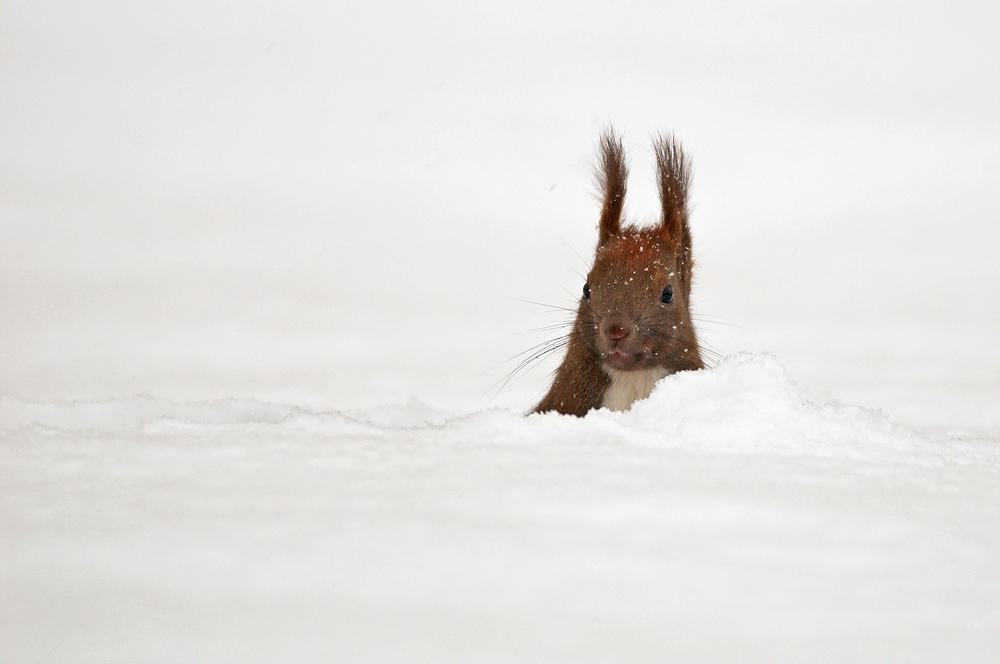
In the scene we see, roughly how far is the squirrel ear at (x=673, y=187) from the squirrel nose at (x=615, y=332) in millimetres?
778

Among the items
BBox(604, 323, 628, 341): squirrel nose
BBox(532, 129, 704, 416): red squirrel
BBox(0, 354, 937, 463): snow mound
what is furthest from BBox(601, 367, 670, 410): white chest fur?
BBox(0, 354, 937, 463): snow mound

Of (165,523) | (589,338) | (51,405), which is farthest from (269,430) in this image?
(589,338)

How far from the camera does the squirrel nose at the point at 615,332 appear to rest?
17.9ft

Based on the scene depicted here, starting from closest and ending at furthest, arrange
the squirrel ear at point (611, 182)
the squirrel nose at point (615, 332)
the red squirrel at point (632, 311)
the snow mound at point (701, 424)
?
the snow mound at point (701, 424)
the squirrel nose at point (615, 332)
the red squirrel at point (632, 311)
the squirrel ear at point (611, 182)

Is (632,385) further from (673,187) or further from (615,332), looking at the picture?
(673,187)

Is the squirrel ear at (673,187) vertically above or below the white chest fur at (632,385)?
above

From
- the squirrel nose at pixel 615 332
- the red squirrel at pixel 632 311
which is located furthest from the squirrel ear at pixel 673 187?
the squirrel nose at pixel 615 332

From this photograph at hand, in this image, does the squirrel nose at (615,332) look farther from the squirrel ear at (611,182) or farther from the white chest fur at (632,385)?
the squirrel ear at (611,182)

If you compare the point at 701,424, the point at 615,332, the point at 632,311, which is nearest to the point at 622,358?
the point at 615,332

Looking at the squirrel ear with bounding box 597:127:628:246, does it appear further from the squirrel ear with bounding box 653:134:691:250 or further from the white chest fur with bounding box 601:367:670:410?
the white chest fur with bounding box 601:367:670:410

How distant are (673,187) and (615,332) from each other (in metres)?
1.09

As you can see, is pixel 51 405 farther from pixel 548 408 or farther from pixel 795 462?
pixel 795 462

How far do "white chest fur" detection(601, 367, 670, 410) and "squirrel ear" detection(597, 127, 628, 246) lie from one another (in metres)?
0.92

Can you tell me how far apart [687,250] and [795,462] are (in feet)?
7.38
